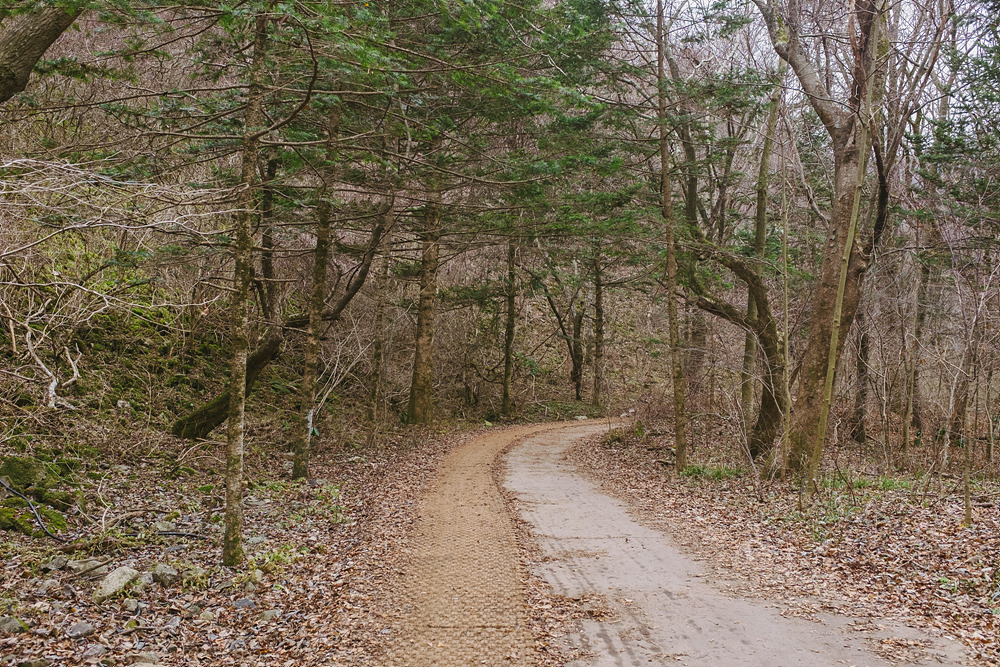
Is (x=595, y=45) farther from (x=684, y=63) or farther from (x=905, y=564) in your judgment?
(x=905, y=564)

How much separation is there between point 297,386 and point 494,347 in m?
9.46


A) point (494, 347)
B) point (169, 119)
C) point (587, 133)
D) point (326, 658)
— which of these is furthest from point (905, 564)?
point (494, 347)

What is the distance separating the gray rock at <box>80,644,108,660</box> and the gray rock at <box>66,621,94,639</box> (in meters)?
0.22

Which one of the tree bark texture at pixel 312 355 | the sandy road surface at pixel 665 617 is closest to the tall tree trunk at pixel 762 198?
the sandy road surface at pixel 665 617

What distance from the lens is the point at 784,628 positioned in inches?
214

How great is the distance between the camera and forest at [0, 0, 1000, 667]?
6672 millimetres

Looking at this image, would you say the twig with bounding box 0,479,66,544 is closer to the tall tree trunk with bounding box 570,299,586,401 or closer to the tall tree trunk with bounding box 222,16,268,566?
the tall tree trunk with bounding box 222,16,268,566

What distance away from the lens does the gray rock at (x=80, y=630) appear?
5180mm

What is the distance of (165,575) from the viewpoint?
6.48 meters

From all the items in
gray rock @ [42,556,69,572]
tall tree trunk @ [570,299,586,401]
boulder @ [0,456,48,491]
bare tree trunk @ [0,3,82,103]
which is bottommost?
gray rock @ [42,556,69,572]

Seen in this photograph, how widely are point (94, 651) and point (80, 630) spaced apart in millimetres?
403

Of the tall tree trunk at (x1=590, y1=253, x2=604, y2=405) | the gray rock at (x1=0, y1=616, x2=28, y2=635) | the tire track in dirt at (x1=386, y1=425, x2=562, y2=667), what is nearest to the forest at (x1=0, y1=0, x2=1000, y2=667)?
the gray rock at (x1=0, y1=616, x2=28, y2=635)

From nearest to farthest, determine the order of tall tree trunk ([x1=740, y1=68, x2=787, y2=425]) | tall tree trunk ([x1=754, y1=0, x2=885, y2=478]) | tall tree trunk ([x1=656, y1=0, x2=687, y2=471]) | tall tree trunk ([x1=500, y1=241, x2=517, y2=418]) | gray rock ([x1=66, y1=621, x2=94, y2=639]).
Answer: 1. gray rock ([x1=66, y1=621, x2=94, y2=639])
2. tall tree trunk ([x1=754, y1=0, x2=885, y2=478])
3. tall tree trunk ([x1=656, y1=0, x2=687, y2=471])
4. tall tree trunk ([x1=740, y1=68, x2=787, y2=425])
5. tall tree trunk ([x1=500, y1=241, x2=517, y2=418])

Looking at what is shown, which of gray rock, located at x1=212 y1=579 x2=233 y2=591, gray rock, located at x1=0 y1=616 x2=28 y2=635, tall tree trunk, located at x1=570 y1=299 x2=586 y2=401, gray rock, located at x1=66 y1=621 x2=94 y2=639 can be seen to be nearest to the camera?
gray rock, located at x1=0 y1=616 x2=28 y2=635
